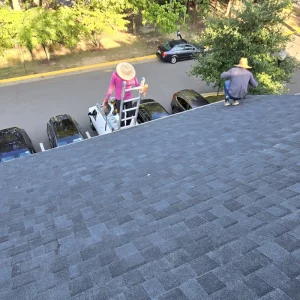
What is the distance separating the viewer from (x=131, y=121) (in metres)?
8.38

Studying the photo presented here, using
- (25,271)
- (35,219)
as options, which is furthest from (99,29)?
(25,271)

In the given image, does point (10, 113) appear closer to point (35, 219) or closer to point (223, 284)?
point (35, 219)

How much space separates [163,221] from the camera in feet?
→ 10.6

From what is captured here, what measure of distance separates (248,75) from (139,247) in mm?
6231

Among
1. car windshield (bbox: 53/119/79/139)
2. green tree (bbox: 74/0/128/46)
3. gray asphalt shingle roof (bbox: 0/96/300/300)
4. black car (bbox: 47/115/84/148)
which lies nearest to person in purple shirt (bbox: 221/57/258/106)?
gray asphalt shingle roof (bbox: 0/96/300/300)

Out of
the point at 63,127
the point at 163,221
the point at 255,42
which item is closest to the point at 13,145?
the point at 63,127

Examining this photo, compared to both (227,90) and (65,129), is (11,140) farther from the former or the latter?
(227,90)

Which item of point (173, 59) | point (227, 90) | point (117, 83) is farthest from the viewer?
point (173, 59)

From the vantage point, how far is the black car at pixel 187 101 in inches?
467

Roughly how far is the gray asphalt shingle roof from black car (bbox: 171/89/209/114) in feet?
19.0

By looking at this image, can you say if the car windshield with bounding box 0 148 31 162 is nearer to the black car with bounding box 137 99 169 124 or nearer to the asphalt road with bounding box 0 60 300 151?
the asphalt road with bounding box 0 60 300 151

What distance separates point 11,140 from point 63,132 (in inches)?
64.3

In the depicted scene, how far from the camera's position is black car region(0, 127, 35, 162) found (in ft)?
30.0

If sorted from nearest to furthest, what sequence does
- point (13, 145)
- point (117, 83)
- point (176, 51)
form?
point (117, 83) < point (13, 145) < point (176, 51)
